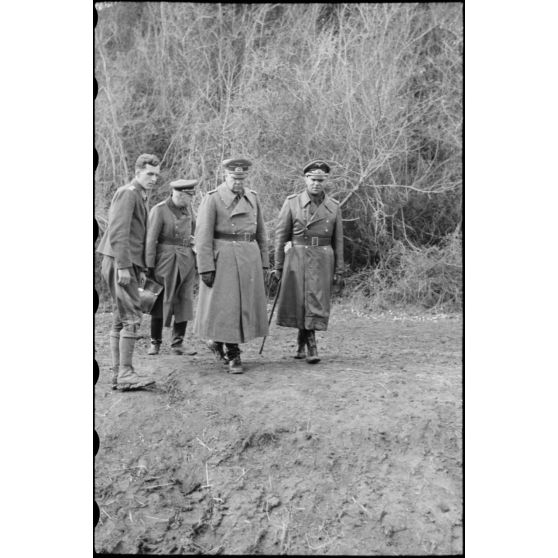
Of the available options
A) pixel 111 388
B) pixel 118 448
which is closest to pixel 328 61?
pixel 111 388

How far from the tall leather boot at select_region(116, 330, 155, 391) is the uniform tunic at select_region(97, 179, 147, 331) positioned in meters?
0.10

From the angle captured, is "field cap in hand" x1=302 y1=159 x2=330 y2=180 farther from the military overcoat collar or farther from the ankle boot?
the ankle boot

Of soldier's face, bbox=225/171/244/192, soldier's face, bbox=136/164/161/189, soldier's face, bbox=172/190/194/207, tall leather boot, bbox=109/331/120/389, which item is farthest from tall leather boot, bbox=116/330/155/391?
soldier's face, bbox=172/190/194/207

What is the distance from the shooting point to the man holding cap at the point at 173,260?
6.59m

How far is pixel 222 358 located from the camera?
19.2ft

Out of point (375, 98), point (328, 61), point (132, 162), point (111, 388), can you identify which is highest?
point (328, 61)

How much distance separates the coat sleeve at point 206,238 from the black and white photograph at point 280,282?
19 millimetres

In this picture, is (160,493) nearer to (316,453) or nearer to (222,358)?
A: (316,453)

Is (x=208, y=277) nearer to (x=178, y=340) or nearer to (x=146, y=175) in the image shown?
(x=146, y=175)

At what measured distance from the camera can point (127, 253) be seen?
15.2 feet

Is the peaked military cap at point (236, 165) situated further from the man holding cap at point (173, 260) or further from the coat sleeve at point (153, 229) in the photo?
the coat sleeve at point (153, 229)

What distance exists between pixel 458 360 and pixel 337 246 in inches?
61.1

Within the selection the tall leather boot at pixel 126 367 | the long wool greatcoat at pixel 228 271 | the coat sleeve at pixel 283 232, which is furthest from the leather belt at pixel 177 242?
the tall leather boot at pixel 126 367

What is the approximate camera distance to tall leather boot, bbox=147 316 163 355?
21.5 feet
